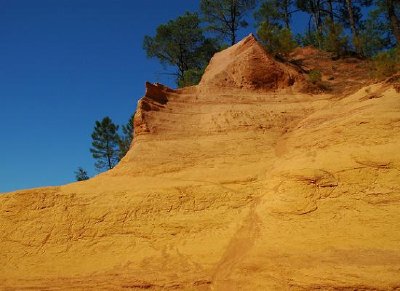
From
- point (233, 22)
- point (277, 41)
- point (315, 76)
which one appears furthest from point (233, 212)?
point (233, 22)

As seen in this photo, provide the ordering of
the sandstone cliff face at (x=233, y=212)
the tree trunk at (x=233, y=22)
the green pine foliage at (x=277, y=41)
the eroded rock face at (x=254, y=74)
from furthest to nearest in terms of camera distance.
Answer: the tree trunk at (x=233, y=22) < the green pine foliage at (x=277, y=41) < the eroded rock face at (x=254, y=74) < the sandstone cliff face at (x=233, y=212)

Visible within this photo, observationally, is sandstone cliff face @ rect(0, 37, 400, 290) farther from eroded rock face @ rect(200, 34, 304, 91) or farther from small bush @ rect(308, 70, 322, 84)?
small bush @ rect(308, 70, 322, 84)

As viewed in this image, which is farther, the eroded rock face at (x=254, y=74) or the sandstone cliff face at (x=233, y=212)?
the eroded rock face at (x=254, y=74)

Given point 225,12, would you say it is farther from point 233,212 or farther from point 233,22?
point 233,212

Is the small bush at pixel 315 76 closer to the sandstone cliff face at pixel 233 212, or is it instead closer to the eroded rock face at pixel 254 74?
the eroded rock face at pixel 254 74

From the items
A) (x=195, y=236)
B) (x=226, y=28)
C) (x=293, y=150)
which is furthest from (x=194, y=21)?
(x=195, y=236)

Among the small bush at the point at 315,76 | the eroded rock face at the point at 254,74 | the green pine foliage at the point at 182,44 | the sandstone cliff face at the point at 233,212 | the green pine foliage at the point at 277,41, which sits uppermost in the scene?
the green pine foliage at the point at 182,44

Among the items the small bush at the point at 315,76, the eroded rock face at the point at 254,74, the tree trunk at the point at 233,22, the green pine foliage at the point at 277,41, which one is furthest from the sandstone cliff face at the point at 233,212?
the tree trunk at the point at 233,22

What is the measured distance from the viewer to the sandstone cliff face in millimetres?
7141

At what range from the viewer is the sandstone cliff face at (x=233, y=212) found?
7.14 m

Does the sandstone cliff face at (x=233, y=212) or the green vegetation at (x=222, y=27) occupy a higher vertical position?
the green vegetation at (x=222, y=27)

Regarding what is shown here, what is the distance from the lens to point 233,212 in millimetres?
9141

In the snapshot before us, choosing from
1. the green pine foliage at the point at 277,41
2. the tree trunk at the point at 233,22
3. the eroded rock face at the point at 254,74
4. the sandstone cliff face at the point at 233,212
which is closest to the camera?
the sandstone cliff face at the point at 233,212

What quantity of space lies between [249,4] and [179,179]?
72.4 feet
